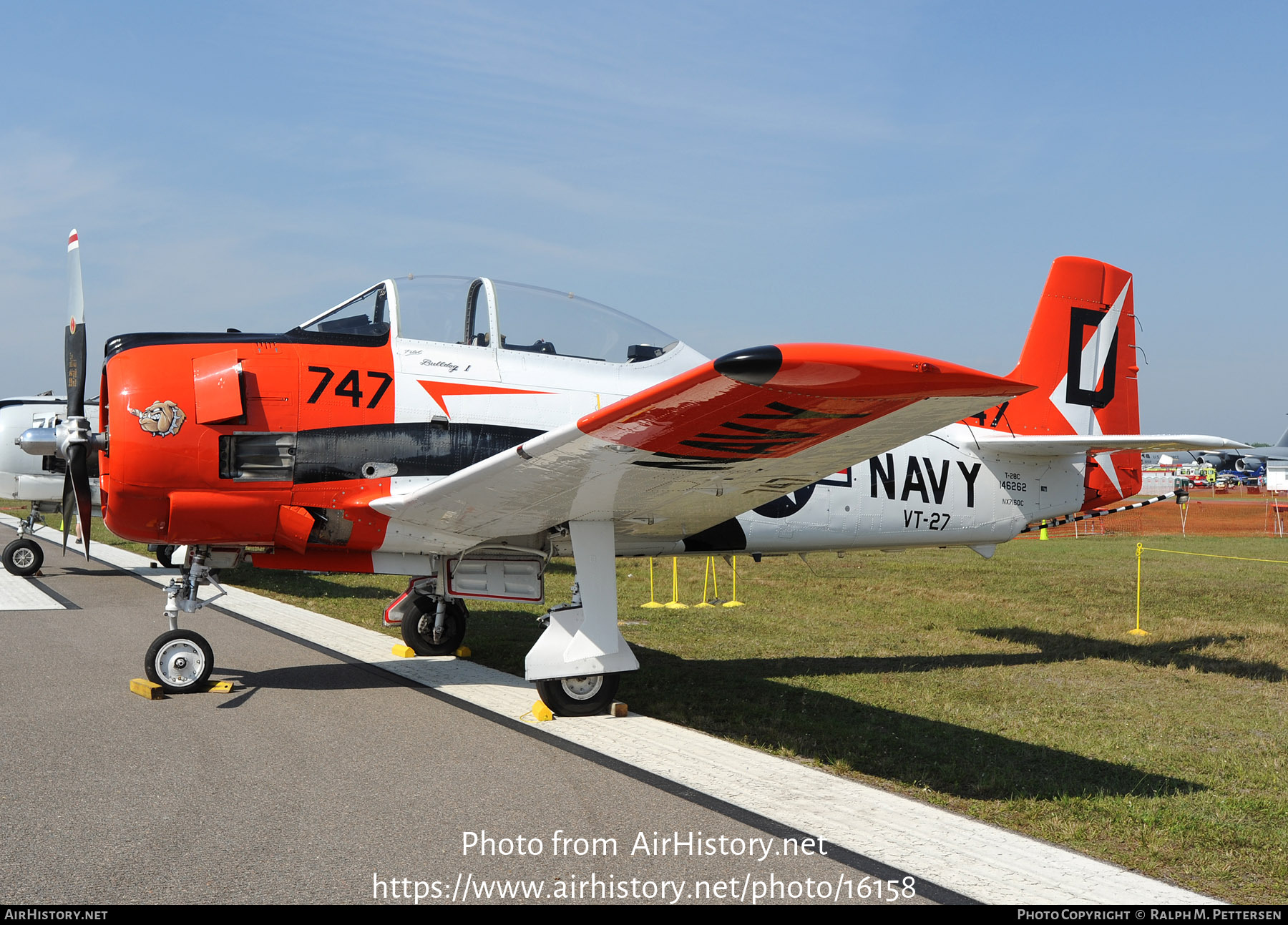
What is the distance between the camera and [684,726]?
6605 millimetres

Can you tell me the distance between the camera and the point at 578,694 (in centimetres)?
670

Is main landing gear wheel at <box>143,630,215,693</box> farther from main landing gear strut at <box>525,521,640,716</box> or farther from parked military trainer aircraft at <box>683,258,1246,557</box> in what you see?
parked military trainer aircraft at <box>683,258,1246,557</box>

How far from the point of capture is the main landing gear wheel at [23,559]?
15.9m

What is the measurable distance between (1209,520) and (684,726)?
3469 centimetres

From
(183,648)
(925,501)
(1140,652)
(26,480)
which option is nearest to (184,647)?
(183,648)

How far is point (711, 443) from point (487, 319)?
108 inches

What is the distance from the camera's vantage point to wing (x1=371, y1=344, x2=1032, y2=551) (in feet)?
13.0

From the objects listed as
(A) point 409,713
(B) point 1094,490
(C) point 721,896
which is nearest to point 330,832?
(C) point 721,896

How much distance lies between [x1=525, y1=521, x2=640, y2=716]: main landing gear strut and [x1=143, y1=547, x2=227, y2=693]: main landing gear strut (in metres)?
2.48

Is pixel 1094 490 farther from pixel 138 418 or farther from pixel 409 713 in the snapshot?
pixel 138 418

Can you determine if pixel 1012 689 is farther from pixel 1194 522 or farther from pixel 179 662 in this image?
pixel 1194 522

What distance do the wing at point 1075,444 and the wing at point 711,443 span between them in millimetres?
3344

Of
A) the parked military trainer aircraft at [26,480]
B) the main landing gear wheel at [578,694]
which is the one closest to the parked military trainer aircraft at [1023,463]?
the main landing gear wheel at [578,694]

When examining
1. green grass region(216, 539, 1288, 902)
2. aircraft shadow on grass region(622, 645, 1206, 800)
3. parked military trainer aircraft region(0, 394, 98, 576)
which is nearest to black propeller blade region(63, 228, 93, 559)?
green grass region(216, 539, 1288, 902)
